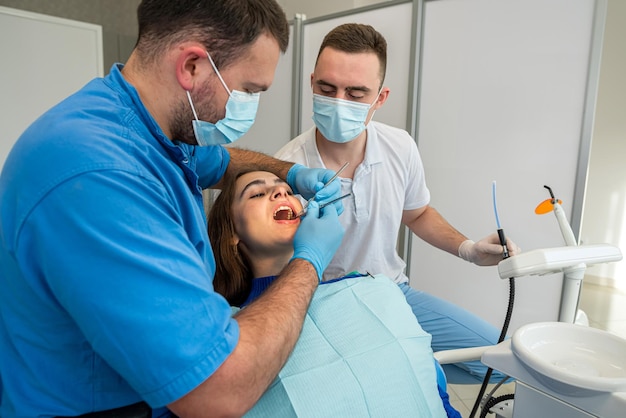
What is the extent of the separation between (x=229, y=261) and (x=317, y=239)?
448 millimetres

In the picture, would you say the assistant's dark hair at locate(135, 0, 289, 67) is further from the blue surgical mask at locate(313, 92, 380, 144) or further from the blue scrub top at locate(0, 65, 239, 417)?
the blue surgical mask at locate(313, 92, 380, 144)

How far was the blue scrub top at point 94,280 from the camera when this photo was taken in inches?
27.6

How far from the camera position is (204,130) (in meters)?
1.07

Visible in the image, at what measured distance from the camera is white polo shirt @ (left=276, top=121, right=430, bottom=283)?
185 cm

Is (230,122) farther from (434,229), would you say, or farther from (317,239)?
(434,229)

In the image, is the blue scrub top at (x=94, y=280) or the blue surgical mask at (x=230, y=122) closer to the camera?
the blue scrub top at (x=94, y=280)

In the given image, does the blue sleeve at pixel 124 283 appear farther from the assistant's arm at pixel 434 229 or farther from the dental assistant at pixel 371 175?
the assistant's arm at pixel 434 229

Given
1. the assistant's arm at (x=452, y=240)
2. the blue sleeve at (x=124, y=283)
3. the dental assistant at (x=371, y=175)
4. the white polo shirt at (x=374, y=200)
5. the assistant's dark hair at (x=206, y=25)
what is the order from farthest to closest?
the white polo shirt at (x=374, y=200)
the dental assistant at (x=371, y=175)
the assistant's arm at (x=452, y=240)
the assistant's dark hair at (x=206, y=25)
the blue sleeve at (x=124, y=283)

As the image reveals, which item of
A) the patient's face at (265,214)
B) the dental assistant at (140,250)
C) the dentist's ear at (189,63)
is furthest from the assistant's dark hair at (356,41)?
the dentist's ear at (189,63)

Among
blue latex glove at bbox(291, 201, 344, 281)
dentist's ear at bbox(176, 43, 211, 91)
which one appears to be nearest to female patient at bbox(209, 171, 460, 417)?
blue latex glove at bbox(291, 201, 344, 281)

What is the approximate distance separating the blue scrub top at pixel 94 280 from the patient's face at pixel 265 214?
60 centimetres

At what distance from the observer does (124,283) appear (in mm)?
703

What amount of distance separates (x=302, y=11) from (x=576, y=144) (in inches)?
104

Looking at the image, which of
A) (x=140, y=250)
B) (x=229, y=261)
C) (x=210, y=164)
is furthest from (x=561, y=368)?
(x=210, y=164)
